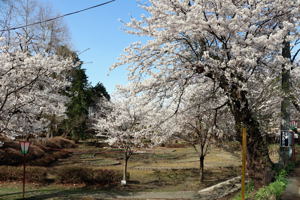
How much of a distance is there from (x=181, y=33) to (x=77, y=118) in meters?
31.5

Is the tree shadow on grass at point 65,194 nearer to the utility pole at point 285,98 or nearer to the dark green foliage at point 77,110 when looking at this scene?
the utility pole at point 285,98

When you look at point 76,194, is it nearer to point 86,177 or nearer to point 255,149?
point 86,177

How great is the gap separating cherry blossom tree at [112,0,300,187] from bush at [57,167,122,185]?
27.4 feet

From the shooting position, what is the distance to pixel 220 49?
7008mm

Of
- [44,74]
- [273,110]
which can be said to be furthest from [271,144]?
[44,74]

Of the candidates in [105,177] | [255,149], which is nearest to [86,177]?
[105,177]

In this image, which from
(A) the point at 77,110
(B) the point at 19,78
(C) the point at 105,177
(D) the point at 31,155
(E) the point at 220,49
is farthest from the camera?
(A) the point at 77,110

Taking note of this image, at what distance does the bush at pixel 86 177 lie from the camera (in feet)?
46.7

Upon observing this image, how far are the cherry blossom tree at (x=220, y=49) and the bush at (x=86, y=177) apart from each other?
8.34 metres

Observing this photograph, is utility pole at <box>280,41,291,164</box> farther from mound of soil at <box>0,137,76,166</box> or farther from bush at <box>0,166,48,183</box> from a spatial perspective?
mound of soil at <box>0,137,76,166</box>

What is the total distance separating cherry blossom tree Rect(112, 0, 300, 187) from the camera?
251 inches

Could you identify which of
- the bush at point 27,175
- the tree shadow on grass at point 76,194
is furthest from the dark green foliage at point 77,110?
the tree shadow on grass at point 76,194

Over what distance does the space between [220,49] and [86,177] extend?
10.8 meters

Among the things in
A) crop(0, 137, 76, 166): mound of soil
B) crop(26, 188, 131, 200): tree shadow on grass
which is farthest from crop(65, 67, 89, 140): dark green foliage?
crop(26, 188, 131, 200): tree shadow on grass
